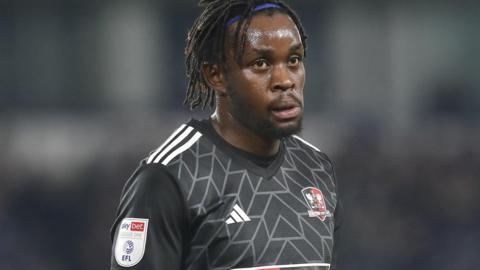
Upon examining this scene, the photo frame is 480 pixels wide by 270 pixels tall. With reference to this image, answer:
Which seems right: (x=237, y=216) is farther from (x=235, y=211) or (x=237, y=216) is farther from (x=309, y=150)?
(x=309, y=150)

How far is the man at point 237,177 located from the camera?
258 cm

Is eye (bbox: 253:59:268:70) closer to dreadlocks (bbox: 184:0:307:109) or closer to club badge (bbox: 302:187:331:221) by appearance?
dreadlocks (bbox: 184:0:307:109)

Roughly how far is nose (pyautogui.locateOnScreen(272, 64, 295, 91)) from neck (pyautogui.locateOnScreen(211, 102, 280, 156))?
0.17 meters

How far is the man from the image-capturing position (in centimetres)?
258

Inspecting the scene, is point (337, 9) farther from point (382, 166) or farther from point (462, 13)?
point (382, 166)

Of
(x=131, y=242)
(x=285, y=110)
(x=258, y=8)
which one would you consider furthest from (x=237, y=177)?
(x=258, y=8)

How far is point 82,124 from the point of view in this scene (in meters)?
8.45

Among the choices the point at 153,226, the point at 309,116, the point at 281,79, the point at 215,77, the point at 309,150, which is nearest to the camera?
the point at 153,226

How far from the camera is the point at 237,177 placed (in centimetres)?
271

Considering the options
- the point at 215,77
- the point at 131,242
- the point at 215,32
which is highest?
the point at 215,32

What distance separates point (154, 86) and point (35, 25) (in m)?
1.27

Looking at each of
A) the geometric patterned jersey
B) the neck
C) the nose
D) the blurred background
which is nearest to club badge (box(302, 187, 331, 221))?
the geometric patterned jersey

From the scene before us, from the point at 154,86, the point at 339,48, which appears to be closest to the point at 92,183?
the point at 154,86

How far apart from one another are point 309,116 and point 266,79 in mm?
5868
